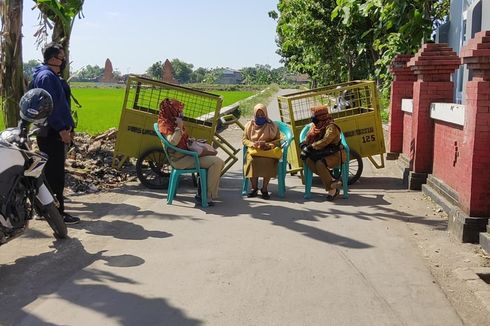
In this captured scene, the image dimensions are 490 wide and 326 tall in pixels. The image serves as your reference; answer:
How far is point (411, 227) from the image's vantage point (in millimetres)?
6262

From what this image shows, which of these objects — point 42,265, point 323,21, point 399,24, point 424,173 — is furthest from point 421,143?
point 323,21

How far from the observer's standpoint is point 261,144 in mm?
7570

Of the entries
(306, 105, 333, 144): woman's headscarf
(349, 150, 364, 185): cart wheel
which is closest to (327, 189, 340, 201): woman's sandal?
(306, 105, 333, 144): woman's headscarf

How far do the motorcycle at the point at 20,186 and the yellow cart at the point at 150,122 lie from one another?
116 inches

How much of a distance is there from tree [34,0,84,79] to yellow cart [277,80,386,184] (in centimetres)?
340

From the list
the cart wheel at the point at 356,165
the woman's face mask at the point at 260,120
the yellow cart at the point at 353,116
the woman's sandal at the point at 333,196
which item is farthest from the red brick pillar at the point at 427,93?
the woman's face mask at the point at 260,120

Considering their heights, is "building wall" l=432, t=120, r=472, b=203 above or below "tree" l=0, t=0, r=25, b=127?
below

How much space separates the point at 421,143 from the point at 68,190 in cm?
492

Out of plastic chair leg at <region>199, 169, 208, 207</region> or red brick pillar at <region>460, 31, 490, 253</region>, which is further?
plastic chair leg at <region>199, 169, 208, 207</region>

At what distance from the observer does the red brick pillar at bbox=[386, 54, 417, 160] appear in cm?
1050

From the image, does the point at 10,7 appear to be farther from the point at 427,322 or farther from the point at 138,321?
the point at 427,322

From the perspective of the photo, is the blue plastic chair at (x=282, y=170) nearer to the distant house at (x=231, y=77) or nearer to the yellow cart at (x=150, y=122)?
the yellow cart at (x=150, y=122)

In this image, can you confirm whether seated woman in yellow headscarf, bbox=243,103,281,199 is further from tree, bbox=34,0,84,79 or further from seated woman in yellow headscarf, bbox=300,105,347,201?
tree, bbox=34,0,84,79

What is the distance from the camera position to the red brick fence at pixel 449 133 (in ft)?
17.8
